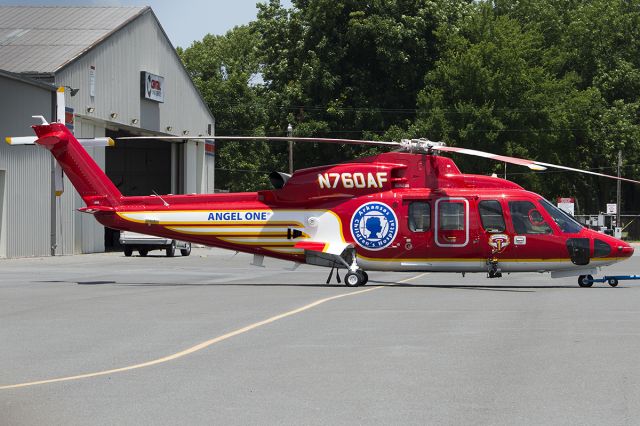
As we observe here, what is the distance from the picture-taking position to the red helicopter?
2298cm

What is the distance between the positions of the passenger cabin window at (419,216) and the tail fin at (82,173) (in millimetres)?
7169

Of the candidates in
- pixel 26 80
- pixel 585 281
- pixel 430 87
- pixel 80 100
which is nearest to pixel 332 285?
pixel 585 281

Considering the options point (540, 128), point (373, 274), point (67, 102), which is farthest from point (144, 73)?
point (540, 128)

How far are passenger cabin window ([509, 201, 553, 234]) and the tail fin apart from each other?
9.45 m

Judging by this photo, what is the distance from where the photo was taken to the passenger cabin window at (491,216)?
2311 cm

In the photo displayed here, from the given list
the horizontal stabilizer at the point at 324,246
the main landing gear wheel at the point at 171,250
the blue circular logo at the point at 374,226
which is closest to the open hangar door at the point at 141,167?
the main landing gear wheel at the point at 171,250

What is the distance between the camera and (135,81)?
49094mm

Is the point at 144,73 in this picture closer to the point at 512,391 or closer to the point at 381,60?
the point at 381,60

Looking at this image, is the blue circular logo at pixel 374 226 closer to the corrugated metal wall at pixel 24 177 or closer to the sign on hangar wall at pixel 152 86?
the corrugated metal wall at pixel 24 177

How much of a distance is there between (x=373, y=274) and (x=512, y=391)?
21.6 meters

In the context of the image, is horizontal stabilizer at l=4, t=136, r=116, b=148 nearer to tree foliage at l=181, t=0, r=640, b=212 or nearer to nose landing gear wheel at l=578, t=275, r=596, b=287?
nose landing gear wheel at l=578, t=275, r=596, b=287

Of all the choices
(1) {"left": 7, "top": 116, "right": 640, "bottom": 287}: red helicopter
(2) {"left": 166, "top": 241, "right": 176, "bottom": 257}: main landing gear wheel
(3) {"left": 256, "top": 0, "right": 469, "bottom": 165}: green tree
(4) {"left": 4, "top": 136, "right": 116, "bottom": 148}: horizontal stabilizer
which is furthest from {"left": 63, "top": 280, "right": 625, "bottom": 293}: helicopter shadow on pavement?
(3) {"left": 256, "top": 0, "right": 469, "bottom": 165}: green tree

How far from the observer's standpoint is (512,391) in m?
8.91

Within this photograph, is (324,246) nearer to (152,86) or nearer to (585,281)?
(585,281)
